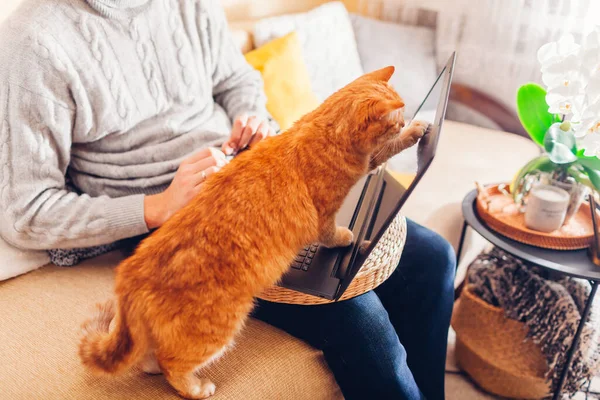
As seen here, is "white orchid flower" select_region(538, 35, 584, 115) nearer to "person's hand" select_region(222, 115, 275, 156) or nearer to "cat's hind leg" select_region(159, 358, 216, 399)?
"person's hand" select_region(222, 115, 275, 156)

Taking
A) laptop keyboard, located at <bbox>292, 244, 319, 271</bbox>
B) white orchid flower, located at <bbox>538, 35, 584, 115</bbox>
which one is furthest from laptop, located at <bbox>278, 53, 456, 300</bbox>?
white orchid flower, located at <bbox>538, 35, 584, 115</bbox>

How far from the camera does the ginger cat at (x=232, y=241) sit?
77cm

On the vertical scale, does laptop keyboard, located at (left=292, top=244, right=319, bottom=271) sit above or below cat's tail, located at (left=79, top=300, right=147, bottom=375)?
above

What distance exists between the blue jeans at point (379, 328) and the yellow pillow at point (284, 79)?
75 cm

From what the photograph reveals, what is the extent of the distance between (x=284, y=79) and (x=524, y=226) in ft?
3.09

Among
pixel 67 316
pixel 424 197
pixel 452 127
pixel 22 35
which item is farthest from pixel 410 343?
pixel 452 127

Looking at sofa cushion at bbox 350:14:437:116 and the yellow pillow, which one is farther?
sofa cushion at bbox 350:14:437:116

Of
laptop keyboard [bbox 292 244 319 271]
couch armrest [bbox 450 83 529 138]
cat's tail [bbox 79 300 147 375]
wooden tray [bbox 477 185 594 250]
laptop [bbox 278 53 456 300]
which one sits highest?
laptop [bbox 278 53 456 300]

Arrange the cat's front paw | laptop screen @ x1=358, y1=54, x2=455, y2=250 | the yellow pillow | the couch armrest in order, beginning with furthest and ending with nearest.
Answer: the couch armrest → the yellow pillow → the cat's front paw → laptop screen @ x1=358, y1=54, x2=455, y2=250

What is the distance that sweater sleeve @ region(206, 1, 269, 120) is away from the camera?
128 cm

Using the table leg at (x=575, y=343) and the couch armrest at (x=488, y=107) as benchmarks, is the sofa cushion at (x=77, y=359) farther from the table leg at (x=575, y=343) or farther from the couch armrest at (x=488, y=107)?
the couch armrest at (x=488, y=107)

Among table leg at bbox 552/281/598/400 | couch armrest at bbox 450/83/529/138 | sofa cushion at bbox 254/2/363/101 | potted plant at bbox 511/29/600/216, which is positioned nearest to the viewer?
potted plant at bbox 511/29/600/216

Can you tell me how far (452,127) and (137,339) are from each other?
1.83 meters

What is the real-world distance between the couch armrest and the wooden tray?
3.16 feet
